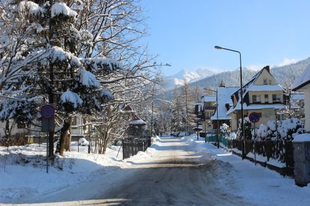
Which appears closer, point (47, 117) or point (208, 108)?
point (47, 117)

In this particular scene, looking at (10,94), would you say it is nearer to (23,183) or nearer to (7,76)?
(7,76)

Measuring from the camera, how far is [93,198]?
401 inches

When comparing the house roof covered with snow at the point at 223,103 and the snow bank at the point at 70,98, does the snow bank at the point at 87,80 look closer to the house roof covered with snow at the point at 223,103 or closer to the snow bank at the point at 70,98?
the snow bank at the point at 70,98

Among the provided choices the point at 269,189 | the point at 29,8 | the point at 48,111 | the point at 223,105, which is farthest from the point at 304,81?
the point at 223,105

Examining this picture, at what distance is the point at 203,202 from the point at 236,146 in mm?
21441

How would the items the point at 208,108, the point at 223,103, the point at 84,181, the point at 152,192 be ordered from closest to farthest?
1. the point at 152,192
2. the point at 84,181
3. the point at 223,103
4. the point at 208,108

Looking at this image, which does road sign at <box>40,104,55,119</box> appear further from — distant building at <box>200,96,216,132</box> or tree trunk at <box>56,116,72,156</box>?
distant building at <box>200,96,216,132</box>

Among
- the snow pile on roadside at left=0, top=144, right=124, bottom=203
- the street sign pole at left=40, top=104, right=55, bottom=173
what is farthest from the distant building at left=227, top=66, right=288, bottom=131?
the street sign pole at left=40, top=104, right=55, bottom=173

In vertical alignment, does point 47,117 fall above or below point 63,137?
above

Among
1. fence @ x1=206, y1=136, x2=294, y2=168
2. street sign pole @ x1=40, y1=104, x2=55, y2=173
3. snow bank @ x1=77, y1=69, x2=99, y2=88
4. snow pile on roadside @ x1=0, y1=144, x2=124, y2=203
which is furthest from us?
snow bank @ x1=77, y1=69, x2=99, y2=88

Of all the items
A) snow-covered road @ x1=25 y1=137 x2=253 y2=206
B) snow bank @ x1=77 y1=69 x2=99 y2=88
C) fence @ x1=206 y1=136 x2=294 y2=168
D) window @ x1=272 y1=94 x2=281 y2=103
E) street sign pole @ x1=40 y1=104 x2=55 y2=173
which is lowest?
snow-covered road @ x1=25 y1=137 x2=253 y2=206

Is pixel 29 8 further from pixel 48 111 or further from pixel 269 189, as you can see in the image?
pixel 269 189

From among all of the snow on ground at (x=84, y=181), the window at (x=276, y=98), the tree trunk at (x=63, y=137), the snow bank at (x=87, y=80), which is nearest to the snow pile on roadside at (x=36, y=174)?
the snow on ground at (x=84, y=181)

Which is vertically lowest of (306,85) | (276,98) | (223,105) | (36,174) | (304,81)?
(36,174)
